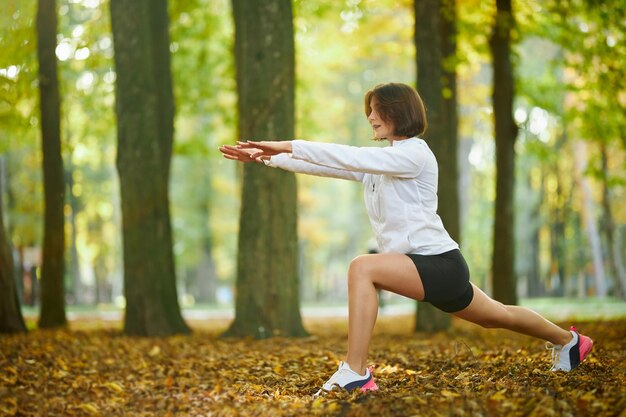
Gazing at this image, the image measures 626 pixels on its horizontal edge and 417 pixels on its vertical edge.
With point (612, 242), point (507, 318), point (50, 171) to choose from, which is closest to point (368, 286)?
point (507, 318)

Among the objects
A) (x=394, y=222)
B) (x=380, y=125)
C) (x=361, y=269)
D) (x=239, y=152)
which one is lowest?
(x=361, y=269)

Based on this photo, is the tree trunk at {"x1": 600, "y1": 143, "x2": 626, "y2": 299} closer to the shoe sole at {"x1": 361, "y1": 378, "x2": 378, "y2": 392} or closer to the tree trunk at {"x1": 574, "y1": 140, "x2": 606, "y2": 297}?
the tree trunk at {"x1": 574, "y1": 140, "x2": 606, "y2": 297}

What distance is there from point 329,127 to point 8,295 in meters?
23.4

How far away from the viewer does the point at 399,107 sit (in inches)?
210

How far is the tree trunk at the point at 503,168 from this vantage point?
16.0 meters

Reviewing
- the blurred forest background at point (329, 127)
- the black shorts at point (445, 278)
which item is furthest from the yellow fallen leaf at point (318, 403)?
the blurred forest background at point (329, 127)

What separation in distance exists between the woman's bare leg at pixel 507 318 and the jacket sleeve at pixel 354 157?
1069 millimetres

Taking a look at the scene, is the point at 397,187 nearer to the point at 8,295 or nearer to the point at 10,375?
the point at 10,375

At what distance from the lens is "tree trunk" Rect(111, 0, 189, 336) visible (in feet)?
38.0

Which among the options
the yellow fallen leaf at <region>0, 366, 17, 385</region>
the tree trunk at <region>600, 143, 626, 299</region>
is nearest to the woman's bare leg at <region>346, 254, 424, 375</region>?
Result: the yellow fallen leaf at <region>0, 366, 17, 385</region>

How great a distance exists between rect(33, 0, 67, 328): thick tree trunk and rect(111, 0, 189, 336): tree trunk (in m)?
3.26

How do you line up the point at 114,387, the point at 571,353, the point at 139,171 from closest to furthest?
1. the point at 571,353
2. the point at 114,387
3. the point at 139,171

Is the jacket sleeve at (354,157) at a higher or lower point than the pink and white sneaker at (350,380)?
higher

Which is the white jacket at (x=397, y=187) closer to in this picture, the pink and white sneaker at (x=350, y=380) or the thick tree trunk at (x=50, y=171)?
the pink and white sneaker at (x=350, y=380)
